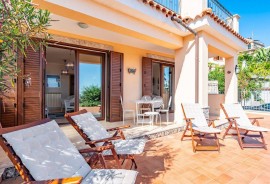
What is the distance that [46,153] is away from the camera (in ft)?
5.43

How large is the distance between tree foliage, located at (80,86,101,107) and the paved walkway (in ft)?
10.6

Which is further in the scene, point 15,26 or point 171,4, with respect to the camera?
point 171,4

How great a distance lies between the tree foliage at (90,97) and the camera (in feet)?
22.5

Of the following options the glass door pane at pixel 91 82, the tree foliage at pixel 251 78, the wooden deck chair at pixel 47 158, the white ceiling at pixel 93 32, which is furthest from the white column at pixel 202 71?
the tree foliage at pixel 251 78

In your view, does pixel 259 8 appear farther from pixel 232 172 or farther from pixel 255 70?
pixel 232 172

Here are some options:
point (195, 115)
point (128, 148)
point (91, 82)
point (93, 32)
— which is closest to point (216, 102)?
point (195, 115)

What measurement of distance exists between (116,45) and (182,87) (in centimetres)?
287

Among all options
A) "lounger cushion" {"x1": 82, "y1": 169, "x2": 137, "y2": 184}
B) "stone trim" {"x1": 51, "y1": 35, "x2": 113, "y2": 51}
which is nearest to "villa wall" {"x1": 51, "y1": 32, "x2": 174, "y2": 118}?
Result: "stone trim" {"x1": 51, "y1": 35, "x2": 113, "y2": 51}

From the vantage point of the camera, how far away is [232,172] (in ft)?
8.41

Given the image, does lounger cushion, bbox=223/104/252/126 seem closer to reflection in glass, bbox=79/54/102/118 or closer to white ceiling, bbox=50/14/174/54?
white ceiling, bbox=50/14/174/54

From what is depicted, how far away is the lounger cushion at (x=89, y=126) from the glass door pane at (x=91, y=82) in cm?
331

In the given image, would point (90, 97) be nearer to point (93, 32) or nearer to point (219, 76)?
point (93, 32)

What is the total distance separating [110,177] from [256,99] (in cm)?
986

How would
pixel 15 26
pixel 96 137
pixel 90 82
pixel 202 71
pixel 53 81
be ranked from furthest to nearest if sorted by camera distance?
pixel 53 81 → pixel 90 82 → pixel 202 71 → pixel 96 137 → pixel 15 26
